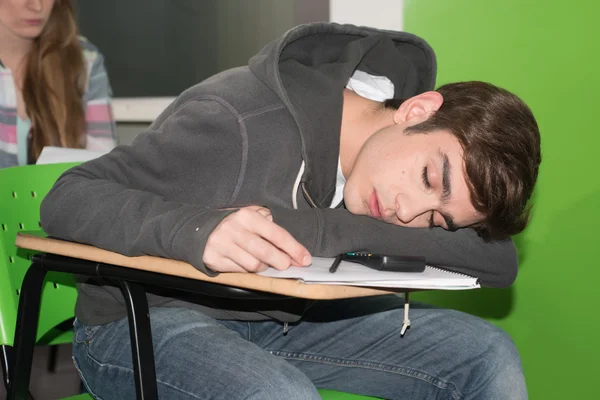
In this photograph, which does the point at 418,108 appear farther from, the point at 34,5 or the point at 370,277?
the point at 34,5

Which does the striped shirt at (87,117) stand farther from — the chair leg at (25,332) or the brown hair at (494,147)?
the brown hair at (494,147)

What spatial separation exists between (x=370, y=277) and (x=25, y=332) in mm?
589

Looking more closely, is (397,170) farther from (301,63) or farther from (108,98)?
(108,98)

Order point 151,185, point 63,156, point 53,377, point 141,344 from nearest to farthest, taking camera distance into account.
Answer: point 141,344, point 151,185, point 63,156, point 53,377

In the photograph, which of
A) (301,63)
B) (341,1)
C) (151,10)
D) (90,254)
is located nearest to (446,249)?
(301,63)

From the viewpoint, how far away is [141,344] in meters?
1.01

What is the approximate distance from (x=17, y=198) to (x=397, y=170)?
0.71 m

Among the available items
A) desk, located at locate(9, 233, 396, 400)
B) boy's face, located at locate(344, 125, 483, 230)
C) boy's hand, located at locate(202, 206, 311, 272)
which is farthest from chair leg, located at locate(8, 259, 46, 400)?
boy's face, located at locate(344, 125, 483, 230)

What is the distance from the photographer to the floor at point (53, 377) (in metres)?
2.12

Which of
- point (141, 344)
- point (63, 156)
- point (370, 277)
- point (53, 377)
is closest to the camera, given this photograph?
point (370, 277)

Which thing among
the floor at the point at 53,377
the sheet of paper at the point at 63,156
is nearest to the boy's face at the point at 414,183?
the sheet of paper at the point at 63,156

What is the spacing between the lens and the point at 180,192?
1.14 m

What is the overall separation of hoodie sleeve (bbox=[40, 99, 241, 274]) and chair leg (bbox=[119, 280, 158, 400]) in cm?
8

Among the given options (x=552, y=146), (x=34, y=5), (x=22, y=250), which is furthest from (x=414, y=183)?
(x=34, y=5)
